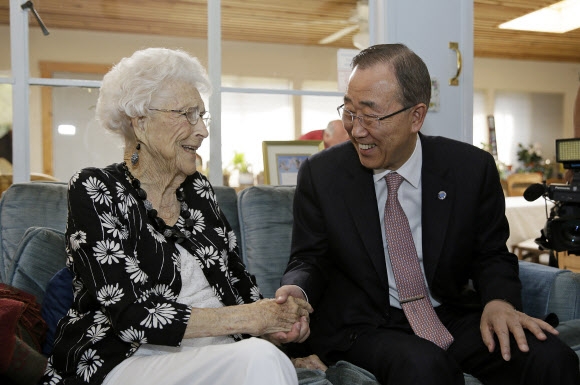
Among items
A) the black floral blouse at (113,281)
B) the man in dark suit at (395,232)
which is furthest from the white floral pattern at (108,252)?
the man in dark suit at (395,232)

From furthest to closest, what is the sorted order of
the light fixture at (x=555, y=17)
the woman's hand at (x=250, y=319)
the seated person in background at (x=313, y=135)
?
the light fixture at (x=555, y=17) < the seated person in background at (x=313, y=135) < the woman's hand at (x=250, y=319)

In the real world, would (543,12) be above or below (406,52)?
above

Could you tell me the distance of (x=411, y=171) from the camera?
184cm

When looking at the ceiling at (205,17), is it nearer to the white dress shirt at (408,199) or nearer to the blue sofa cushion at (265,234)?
the blue sofa cushion at (265,234)

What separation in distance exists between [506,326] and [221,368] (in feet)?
2.45

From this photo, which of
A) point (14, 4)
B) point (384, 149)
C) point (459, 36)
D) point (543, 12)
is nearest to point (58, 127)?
point (14, 4)

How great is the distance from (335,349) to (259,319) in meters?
0.37

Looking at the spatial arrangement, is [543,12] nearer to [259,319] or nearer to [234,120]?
[234,120]

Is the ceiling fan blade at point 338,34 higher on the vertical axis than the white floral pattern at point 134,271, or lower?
higher

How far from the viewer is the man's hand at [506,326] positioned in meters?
1.51

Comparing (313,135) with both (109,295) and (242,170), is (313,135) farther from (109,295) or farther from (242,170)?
(109,295)

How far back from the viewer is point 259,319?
1.48 meters

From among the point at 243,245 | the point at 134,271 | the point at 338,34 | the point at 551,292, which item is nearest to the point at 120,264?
the point at 134,271

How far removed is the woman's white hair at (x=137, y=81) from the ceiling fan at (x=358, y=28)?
4.94 feet
